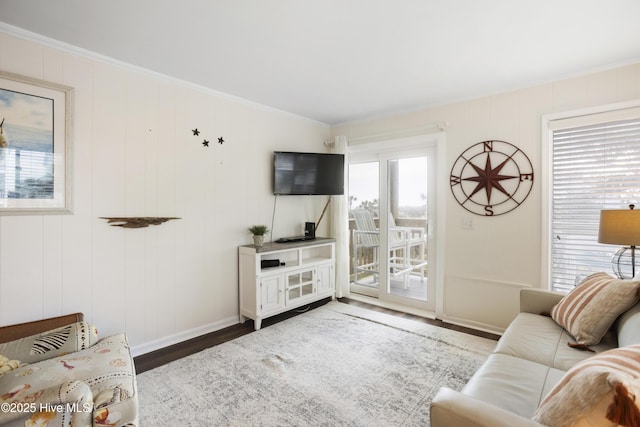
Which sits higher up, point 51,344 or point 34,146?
point 34,146

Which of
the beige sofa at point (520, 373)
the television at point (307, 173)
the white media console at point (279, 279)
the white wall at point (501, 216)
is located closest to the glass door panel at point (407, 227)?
the white wall at point (501, 216)

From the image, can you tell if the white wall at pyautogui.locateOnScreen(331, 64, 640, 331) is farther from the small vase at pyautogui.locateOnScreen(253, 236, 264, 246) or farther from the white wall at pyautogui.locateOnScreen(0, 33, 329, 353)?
the white wall at pyautogui.locateOnScreen(0, 33, 329, 353)

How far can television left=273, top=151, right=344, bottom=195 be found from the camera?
11.9 feet

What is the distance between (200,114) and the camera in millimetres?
3002

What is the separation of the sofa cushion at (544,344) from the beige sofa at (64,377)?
2064mm

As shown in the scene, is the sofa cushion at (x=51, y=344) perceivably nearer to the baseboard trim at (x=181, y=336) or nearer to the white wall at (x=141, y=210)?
the white wall at (x=141, y=210)

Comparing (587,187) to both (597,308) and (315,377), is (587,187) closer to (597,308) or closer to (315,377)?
(597,308)

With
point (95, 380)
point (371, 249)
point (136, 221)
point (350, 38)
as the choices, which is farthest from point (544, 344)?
point (136, 221)

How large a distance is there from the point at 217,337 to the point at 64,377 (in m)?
1.51

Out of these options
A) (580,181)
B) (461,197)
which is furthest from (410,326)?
(580,181)

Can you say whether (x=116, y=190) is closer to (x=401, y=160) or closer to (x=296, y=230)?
(x=296, y=230)

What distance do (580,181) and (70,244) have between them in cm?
428

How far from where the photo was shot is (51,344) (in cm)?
180

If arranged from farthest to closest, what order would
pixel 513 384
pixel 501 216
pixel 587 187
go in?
1. pixel 501 216
2. pixel 587 187
3. pixel 513 384
